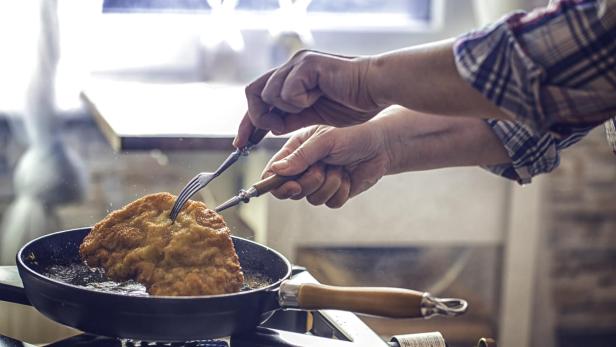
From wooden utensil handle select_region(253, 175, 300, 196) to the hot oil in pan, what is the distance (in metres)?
0.14

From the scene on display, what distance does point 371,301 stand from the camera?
1168 mm

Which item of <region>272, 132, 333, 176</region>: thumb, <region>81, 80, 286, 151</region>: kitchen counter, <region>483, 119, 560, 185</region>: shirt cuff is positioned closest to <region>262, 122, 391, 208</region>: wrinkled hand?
<region>272, 132, 333, 176</region>: thumb

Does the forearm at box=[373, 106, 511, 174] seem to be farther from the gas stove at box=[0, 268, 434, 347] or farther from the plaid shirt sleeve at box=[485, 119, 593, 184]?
the gas stove at box=[0, 268, 434, 347]

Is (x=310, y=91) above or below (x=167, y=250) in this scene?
above

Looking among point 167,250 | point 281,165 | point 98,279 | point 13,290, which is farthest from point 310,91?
point 13,290

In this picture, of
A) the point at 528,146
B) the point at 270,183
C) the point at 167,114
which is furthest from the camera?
the point at 167,114

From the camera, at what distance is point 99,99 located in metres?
2.66

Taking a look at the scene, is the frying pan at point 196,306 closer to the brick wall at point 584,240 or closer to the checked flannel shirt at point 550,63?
the checked flannel shirt at point 550,63

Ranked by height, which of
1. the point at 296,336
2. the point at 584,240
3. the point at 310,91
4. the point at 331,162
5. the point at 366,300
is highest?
the point at 310,91

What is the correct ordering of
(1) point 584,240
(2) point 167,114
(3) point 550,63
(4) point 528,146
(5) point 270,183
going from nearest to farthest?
(3) point 550,63 < (5) point 270,183 < (4) point 528,146 < (2) point 167,114 < (1) point 584,240

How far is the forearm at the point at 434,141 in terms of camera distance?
1.62 meters

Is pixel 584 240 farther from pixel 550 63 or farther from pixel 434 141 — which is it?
pixel 550 63

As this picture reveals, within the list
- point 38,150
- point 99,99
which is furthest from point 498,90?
point 38,150

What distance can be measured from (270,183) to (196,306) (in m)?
0.34
